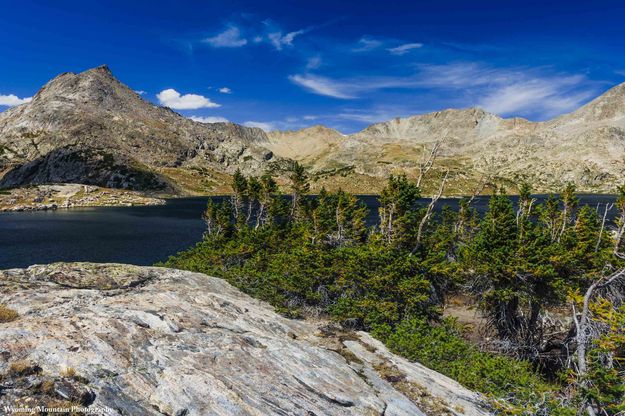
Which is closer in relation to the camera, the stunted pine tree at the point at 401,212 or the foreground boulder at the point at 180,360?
the foreground boulder at the point at 180,360

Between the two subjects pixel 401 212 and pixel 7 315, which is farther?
pixel 401 212

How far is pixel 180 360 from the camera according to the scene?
19641 millimetres

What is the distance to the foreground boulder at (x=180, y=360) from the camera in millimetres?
16516

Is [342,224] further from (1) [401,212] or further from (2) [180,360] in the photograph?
(2) [180,360]

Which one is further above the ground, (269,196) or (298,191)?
(298,191)

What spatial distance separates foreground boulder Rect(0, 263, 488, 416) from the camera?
1652 centimetres

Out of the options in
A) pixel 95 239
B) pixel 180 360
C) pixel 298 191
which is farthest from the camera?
pixel 95 239

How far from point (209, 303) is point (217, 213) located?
5526 centimetres

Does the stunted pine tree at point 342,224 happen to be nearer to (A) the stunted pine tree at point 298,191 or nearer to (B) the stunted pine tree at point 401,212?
(B) the stunted pine tree at point 401,212

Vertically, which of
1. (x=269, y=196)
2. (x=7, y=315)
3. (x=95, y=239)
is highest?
(x=269, y=196)

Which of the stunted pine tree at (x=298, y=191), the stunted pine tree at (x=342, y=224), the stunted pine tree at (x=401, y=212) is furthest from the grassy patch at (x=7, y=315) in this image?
the stunted pine tree at (x=298, y=191)

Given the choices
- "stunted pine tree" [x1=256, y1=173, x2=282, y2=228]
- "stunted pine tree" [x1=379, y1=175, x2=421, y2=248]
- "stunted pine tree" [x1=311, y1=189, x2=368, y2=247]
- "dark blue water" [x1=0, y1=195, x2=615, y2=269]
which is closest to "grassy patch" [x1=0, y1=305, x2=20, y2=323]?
"stunted pine tree" [x1=379, y1=175, x2=421, y2=248]

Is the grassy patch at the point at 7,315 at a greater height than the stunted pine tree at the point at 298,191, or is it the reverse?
the stunted pine tree at the point at 298,191

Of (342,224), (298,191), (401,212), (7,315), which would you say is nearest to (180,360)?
(7,315)
